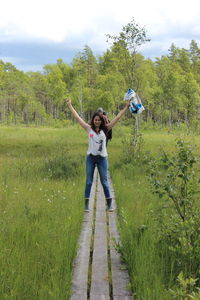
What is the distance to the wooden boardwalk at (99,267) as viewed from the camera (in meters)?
3.37

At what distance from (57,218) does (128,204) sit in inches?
65.1

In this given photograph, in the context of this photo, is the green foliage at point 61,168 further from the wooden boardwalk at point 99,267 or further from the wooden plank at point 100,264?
the wooden boardwalk at point 99,267

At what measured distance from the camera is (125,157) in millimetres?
13016

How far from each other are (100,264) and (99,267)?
0.09m

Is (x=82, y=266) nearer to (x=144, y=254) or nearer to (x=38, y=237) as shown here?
(x=144, y=254)

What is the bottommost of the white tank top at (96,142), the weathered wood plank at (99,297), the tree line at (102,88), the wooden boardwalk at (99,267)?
the weathered wood plank at (99,297)

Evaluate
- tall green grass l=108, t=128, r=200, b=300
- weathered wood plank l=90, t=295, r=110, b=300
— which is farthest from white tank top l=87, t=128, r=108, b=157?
weathered wood plank l=90, t=295, r=110, b=300

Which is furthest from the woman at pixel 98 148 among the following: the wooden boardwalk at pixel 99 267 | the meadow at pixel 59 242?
the wooden boardwalk at pixel 99 267

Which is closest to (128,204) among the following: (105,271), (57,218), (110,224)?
(110,224)

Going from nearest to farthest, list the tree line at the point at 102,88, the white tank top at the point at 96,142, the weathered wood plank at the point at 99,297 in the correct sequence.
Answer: the weathered wood plank at the point at 99,297 → the white tank top at the point at 96,142 → the tree line at the point at 102,88

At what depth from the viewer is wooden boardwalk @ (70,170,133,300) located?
337 cm

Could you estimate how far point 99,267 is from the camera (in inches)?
155

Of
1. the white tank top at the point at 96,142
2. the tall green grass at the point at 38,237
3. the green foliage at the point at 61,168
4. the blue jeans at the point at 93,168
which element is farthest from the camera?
the green foliage at the point at 61,168

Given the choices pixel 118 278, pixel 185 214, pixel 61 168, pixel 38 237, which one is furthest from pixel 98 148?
pixel 61 168
